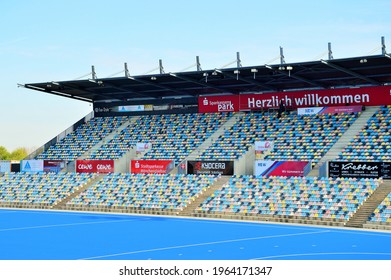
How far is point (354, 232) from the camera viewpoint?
32906 millimetres

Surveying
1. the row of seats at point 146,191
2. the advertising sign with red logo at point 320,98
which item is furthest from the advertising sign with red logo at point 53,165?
the advertising sign with red logo at point 320,98

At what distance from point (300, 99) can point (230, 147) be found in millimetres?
7177

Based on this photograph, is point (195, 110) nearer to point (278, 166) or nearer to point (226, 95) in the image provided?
point (226, 95)

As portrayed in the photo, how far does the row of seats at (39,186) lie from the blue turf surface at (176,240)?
926 cm

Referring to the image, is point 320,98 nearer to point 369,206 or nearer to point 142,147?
point 142,147

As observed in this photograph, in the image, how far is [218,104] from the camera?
185ft

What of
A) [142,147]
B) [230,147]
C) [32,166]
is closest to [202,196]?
[230,147]

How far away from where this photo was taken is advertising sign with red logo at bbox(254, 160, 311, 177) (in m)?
43.2

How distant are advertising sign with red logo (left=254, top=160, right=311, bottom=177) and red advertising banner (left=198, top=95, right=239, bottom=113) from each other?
36.1 ft

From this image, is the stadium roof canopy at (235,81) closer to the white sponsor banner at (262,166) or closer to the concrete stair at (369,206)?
the white sponsor banner at (262,166)

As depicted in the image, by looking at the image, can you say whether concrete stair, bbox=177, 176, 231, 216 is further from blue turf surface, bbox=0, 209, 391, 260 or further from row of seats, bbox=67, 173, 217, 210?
blue turf surface, bbox=0, 209, 391, 260

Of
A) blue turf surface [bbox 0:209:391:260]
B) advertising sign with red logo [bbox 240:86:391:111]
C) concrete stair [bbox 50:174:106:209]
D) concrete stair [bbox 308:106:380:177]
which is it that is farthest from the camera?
advertising sign with red logo [bbox 240:86:391:111]

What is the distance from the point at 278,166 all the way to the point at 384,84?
39.2ft

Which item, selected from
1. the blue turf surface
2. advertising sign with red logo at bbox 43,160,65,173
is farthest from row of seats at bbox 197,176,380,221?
advertising sign with red logo at bbox 43,160,65,173
